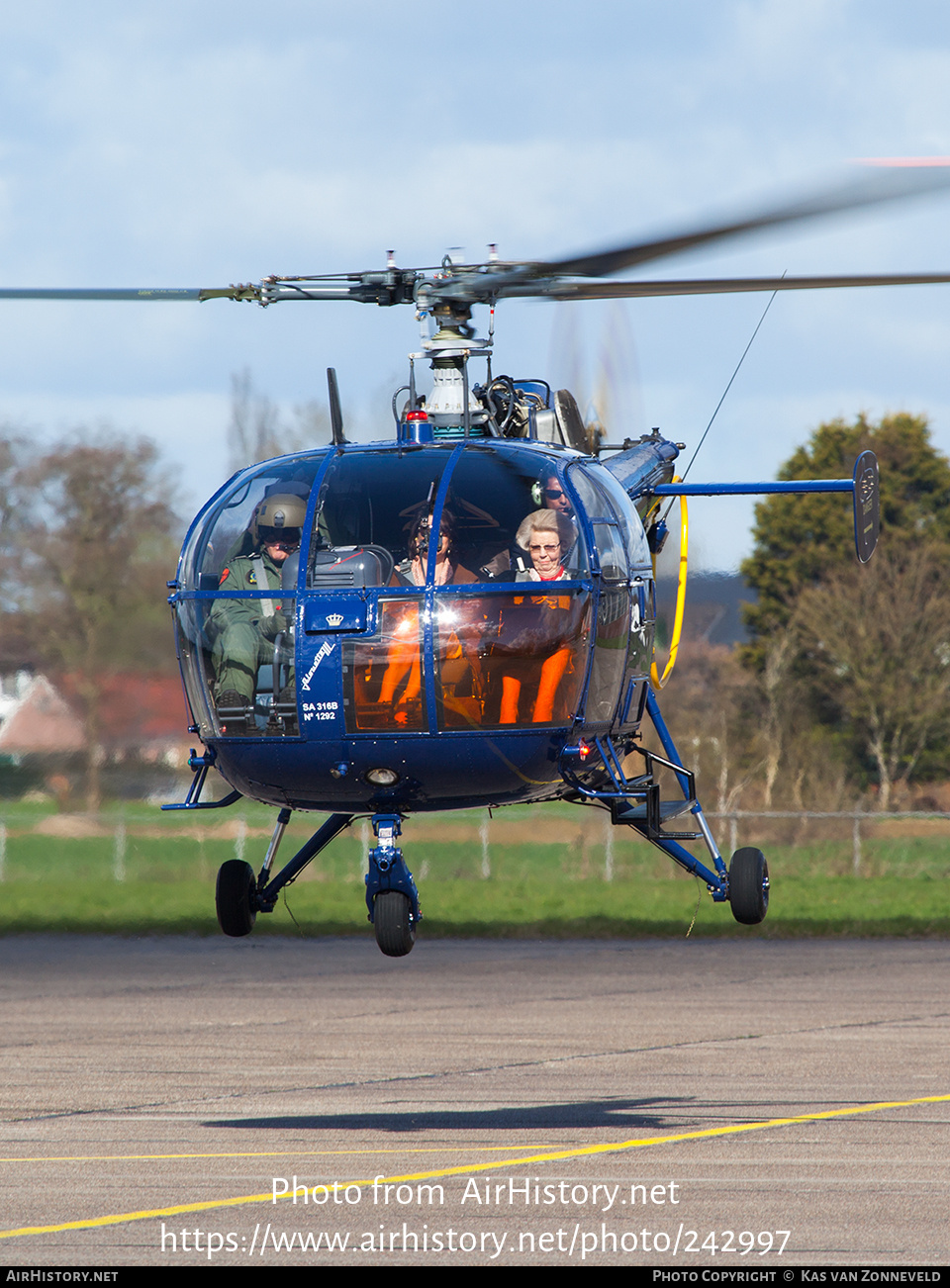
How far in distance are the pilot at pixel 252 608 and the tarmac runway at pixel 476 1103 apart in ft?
14.9

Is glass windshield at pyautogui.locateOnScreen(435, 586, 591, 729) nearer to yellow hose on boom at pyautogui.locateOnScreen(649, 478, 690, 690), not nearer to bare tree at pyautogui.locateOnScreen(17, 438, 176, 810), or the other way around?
yellow hose on boom at pyautogui.locateOnScreen(649, 478, 690, 690)

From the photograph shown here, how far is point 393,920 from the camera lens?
39.7 ft

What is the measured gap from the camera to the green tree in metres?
57.6

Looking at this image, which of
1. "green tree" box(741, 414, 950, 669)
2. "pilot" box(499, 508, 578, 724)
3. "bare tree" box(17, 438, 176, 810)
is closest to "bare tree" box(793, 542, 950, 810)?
"green tree" box(741, 414, 950, 669)

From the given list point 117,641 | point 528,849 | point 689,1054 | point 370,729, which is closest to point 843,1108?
point 689,1054

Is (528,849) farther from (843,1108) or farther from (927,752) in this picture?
(843,1108)

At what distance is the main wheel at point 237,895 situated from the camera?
45.5 ft

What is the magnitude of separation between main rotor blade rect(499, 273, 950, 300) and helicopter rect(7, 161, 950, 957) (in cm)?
3

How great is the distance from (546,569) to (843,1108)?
39.7ft

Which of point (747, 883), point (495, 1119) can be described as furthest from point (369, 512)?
point (495, 1119)

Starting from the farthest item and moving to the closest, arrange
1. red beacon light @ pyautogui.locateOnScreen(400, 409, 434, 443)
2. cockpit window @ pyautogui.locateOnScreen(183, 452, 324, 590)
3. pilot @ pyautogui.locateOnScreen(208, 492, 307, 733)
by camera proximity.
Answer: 1. red beacon light @ pyautogui.locateOnScreen(400, 409, 434, 443)
2. cockpit window @ pyautogui.locateOnScreen(183, 452, 324, 590)
3. pilot @ pyautogui.locateOnScreen(208, 492, 307, 733)

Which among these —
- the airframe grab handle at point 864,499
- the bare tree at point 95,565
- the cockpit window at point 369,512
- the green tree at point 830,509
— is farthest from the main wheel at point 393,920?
the green tree at point 830,509

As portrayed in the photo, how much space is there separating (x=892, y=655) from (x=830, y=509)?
9.78 metres

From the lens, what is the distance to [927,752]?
165 feet
